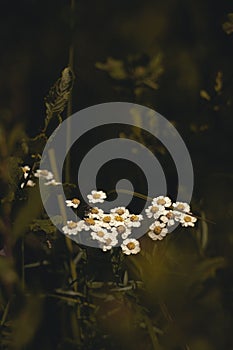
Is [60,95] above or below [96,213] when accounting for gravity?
above

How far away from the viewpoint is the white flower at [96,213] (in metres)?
0.94

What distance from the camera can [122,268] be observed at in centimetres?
96

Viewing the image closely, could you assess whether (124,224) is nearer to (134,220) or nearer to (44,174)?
(134,220)

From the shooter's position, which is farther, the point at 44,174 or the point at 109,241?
the point at 44,174

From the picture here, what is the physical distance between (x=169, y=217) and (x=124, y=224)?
0.19 ft

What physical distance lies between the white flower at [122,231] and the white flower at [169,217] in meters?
0.05

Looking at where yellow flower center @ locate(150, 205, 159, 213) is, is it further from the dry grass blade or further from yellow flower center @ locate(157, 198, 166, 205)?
the dry grass blade

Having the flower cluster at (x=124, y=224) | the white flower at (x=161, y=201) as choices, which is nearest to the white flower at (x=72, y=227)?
the flower cluster at (x=124, y=224)

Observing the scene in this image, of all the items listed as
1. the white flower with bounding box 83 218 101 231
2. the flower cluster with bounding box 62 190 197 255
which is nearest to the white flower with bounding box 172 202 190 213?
the flower cluster with bounding box 62 190 197 255

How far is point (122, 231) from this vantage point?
36.4 inches

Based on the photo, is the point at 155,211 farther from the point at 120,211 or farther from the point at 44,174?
the point at 44,174

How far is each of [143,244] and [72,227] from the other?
103 millimetres

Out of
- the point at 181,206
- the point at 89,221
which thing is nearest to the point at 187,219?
the point at 181,206

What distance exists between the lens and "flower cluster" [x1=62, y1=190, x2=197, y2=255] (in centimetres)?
91
